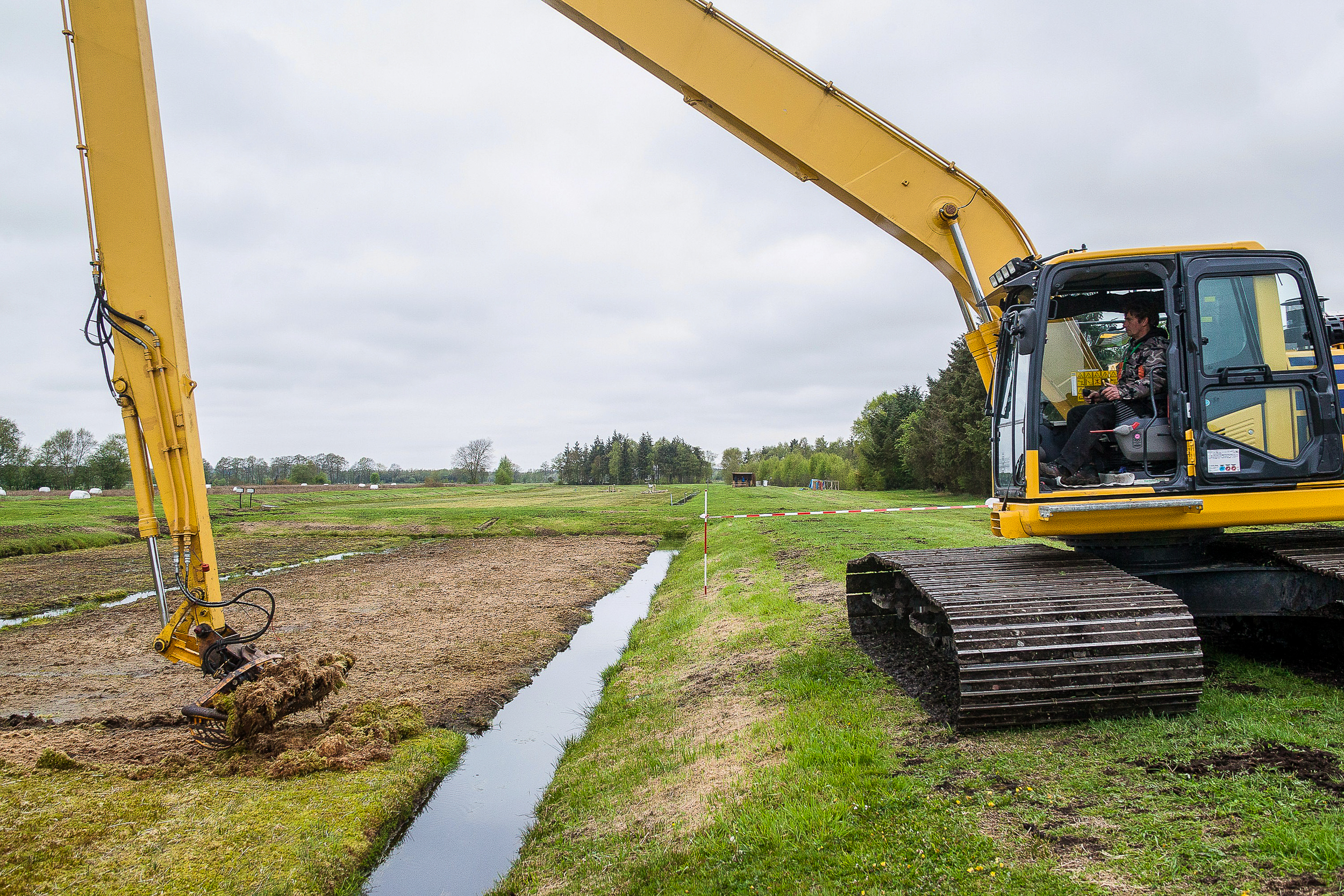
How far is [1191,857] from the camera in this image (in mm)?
3039

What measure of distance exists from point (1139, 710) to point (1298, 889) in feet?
6.10

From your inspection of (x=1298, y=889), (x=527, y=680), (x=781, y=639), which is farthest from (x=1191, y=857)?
(x=527, y=680)

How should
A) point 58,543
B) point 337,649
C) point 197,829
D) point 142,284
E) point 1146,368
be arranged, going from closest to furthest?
point 197,829, point 1146,368, point 142,284, point 337,649, point 58,543

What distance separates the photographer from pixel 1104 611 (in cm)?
455

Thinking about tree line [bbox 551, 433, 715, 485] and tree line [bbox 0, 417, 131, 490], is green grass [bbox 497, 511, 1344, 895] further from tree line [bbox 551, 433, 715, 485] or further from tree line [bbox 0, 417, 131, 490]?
tree line [bbox 551, 433, 715, 485]

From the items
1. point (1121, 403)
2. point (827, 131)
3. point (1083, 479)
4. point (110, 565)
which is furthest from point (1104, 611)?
point (110, 565)

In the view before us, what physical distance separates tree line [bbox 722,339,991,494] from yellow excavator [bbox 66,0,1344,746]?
10695mm

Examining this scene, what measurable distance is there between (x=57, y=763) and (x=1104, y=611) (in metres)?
7.65

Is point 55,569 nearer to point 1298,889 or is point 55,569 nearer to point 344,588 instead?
point 344,588

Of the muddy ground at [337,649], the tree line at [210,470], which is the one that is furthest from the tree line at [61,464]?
the muddy ground at [337,649]

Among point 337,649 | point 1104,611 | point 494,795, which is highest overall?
point 1104,611

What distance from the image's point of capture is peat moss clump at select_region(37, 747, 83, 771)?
575cm

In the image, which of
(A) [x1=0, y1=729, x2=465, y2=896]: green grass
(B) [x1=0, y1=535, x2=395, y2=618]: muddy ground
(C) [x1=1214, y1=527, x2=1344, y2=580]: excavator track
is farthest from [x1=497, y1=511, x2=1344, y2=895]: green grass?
(B) [x1=0, y1=535, x2=395, y2=618]: muddy ground

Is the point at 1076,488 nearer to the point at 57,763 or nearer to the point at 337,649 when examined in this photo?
the point at 57,763
